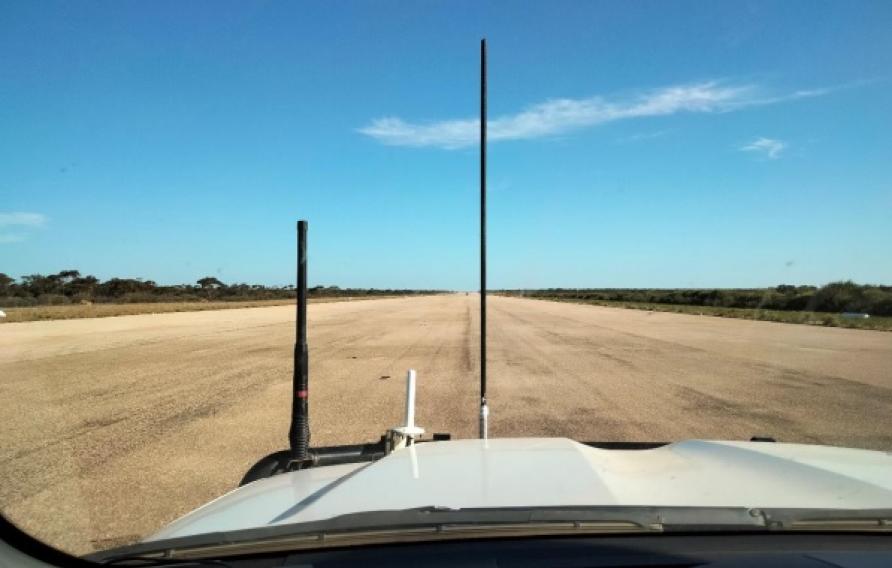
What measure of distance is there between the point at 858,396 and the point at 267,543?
12383mm

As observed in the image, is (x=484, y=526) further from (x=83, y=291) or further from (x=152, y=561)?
(x=83, y=291)

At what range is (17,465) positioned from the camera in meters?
7.24

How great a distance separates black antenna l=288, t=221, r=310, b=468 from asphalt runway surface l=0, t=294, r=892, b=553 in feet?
5.91

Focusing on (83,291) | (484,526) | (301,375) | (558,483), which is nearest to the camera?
(484,526)

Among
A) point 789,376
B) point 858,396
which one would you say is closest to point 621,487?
point 858,396

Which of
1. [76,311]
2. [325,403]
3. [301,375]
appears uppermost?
[301,375]

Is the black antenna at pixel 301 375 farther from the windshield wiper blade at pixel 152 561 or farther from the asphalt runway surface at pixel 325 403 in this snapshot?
the asphalt runway surface at pixel 325 403

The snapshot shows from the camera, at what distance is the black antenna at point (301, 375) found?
375 cm

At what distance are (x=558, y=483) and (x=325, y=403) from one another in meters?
8.98

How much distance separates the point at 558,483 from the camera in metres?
2.68

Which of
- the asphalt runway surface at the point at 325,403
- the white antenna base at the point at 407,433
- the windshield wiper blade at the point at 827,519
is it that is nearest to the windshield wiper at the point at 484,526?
the windshield wiper blade at the point at 827,519

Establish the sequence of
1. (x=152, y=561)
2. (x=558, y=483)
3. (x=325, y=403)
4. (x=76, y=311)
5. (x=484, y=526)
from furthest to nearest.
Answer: (x=76, y=311) → (x=325, y=403) → (x=558, y=483) → (x=484, y=526) → (x=152, y=561)

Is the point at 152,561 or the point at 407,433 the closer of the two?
the point at 152,561

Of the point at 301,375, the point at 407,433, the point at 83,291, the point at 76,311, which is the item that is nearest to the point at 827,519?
the point at 407,433
